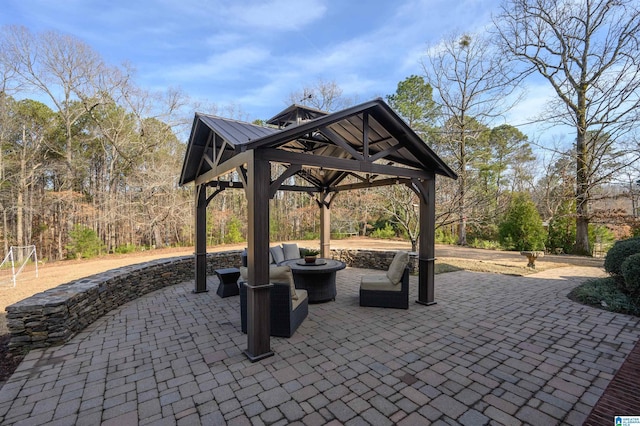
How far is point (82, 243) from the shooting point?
471 inches

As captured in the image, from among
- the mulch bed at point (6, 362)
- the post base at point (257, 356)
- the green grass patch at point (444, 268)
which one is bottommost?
the green grass patch at point (444, 268)

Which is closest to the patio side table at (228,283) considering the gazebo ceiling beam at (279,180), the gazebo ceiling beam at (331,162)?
Result: the gazebo ceiling beam at (279,180)

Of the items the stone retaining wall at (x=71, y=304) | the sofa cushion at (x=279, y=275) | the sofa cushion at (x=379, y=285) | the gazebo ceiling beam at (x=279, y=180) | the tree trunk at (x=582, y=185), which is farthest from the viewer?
the tree trunk at (x=582, y=185)

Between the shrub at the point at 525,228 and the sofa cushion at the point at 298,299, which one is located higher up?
the shrub at the point at 525,228

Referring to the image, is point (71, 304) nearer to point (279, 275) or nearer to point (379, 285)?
point (279, 275)

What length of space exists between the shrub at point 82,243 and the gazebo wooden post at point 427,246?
44.8 ft

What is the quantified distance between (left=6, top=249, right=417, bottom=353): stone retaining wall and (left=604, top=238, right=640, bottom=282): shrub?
10191mm

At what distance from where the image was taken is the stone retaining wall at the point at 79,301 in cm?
368

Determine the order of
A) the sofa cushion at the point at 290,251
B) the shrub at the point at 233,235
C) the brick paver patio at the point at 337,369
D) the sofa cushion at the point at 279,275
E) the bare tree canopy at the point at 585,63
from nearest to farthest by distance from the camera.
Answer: the brick paver patio at the point at 337,369 < the sofa cushion at the point at 279,275 < the sofa cushion at the point at 290,251 < the bare tree canopy at the point at 585,63 < the shrub at the point at 233,235

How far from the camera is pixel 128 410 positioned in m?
2.53

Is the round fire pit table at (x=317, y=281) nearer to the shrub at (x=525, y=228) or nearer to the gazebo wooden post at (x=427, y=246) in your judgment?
the gazebo wooden post at (x=427, y=246)

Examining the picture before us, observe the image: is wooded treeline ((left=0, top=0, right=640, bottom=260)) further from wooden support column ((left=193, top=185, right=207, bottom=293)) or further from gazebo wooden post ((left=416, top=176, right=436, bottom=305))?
wooden support column ((left=193, top=185, right=207, bottom=293))

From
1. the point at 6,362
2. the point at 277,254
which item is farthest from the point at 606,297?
the point at 6,362

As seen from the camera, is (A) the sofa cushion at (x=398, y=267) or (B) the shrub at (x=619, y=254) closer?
(A) the sofa cushion at (x=398, y=267)
